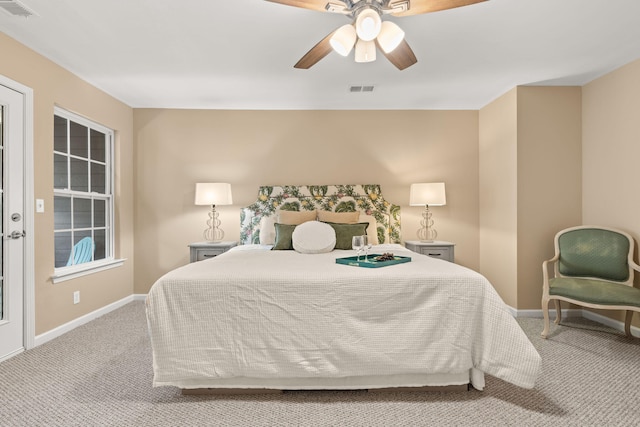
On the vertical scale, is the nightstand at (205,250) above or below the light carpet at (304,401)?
above

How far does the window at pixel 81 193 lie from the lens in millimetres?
3512

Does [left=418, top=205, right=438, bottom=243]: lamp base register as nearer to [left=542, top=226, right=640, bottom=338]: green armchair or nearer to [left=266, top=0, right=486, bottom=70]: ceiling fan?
[left=542, top=226, right=640, bottom=338]: green armchair

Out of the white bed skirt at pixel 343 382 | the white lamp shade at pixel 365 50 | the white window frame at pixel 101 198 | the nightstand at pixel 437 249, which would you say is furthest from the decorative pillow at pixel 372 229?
the white window frame at pixel 101 198

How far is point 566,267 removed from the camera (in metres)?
3.52

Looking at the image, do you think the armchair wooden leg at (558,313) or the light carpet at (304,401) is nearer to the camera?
the light carpet at (304,401)

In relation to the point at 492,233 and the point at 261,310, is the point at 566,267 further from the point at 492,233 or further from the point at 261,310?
the point at 261,310

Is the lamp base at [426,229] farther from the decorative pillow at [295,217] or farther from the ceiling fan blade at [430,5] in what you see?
the ceiling fan blade at [430,5]

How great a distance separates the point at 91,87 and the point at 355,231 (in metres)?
3.09

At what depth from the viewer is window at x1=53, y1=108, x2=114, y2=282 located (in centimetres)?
351

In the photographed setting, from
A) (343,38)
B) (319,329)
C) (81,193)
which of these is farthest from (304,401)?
(81,193)

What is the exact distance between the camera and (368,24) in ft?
6.56

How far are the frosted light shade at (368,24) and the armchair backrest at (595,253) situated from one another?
9.28 ft

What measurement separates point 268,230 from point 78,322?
2.03 m

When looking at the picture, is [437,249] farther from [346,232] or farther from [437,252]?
[346,232]
